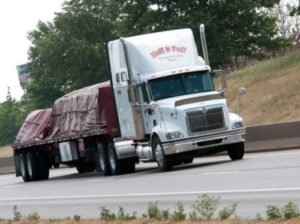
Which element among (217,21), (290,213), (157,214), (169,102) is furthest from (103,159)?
(217,21)

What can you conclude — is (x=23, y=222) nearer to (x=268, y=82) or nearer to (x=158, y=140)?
(x=158, y=140)

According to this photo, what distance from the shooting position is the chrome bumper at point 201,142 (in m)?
22.8

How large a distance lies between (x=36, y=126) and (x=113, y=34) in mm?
49695

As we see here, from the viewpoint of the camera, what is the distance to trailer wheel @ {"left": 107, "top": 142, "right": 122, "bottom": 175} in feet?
85.7

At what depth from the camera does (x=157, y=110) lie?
23.6 meters

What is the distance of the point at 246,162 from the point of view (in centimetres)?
2266

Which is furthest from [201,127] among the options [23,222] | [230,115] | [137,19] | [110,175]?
[137,19]

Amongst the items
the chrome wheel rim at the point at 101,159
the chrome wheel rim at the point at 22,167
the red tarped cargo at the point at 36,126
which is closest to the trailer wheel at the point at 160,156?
the chrome wheel rim at the point at 101,159

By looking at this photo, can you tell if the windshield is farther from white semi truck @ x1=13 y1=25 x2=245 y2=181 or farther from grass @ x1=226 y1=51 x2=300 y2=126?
grass @ x1=226 y1=51 x2=300 y2=126

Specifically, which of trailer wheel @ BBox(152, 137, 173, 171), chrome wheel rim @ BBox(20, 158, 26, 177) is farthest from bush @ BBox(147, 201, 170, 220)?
chrome wheel rim @ BBox(20, 158, 26, 177)

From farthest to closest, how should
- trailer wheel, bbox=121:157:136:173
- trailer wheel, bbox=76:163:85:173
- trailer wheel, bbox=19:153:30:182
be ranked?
trailer wheel, bbox=19:153:30:182
trailer wheel, bbox=76:163:85:173
trailer wheel, bbox=121:157:136:173

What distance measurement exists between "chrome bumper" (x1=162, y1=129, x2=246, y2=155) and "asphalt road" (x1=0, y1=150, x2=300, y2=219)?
24.3 inches

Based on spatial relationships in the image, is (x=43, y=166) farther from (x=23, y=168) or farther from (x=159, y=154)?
(x=159, y=154)

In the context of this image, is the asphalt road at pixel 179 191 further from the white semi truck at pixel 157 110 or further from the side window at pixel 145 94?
the side window at pixel 145 94
